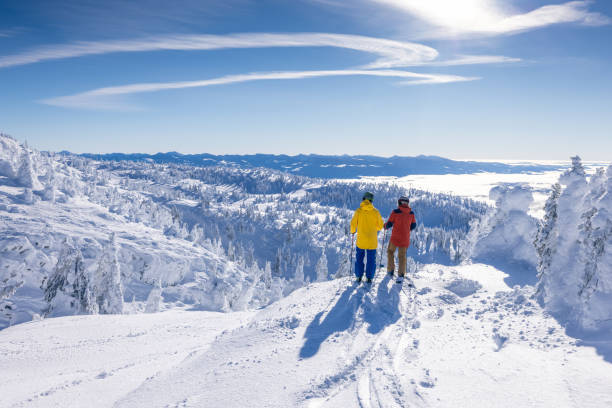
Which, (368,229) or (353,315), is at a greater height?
(368,229)

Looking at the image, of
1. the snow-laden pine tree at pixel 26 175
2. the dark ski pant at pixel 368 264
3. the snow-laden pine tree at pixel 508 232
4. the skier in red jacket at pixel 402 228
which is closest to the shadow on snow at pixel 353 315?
the dark ski pant at pixel 368 264

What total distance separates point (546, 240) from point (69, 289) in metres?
33.4

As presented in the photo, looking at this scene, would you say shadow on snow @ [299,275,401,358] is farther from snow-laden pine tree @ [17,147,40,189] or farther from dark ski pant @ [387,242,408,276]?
snow-laden pine tree @ [17,147,40,189]

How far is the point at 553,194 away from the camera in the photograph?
536 inches

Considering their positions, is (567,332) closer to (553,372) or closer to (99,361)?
(553,372)

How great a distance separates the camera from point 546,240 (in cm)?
1110

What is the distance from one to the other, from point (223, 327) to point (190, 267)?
267 feet

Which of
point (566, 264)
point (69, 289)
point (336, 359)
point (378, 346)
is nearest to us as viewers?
point (336, 359)

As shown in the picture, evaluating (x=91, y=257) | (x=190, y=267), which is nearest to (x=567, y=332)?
(x=91, y=257)

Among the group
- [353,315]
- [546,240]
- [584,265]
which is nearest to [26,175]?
[353,315]

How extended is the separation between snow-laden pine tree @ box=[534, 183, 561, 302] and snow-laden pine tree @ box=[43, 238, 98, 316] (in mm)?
31125

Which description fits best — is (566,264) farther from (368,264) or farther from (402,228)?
(368,264)

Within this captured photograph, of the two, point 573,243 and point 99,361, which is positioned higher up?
point 573,243

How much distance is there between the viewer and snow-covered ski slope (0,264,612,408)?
452 centimetres
